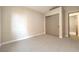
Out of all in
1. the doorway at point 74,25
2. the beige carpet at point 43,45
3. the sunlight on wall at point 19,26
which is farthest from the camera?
the doorway at point 74,25

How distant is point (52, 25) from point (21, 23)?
1024mm

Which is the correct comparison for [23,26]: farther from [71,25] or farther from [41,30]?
[71,25]

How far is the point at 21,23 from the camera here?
302 cm

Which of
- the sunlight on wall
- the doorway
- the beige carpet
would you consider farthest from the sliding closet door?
the sunlight on wall

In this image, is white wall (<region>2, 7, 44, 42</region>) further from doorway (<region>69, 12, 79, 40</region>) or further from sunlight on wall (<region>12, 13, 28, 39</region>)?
doorway (<region>69, 12, 79, 40</region>)

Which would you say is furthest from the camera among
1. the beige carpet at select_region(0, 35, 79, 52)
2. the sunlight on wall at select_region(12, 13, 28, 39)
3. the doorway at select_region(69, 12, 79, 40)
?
the doorway at select_region(69, 12, 79, 40)

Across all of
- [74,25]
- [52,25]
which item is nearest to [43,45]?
[52,25]

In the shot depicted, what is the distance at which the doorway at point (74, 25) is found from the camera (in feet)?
10.2

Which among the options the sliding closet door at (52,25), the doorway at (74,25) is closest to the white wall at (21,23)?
the sliding closet door at (52,25)

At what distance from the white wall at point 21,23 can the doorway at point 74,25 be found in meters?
0.92

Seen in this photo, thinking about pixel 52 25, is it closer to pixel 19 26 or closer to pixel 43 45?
pixel 43 45

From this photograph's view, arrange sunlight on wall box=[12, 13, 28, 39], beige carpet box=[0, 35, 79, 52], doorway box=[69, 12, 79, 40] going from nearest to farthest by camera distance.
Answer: beige carpet box=[0, 35, 79, 52], sunlight on wall box=[12, 13, 28, 39], doorway box=[69, 12, 79, 40]

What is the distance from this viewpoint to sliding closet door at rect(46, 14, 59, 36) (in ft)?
10.3

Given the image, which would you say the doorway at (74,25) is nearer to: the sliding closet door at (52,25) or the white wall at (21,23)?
the sliding closet door at (52,25)
